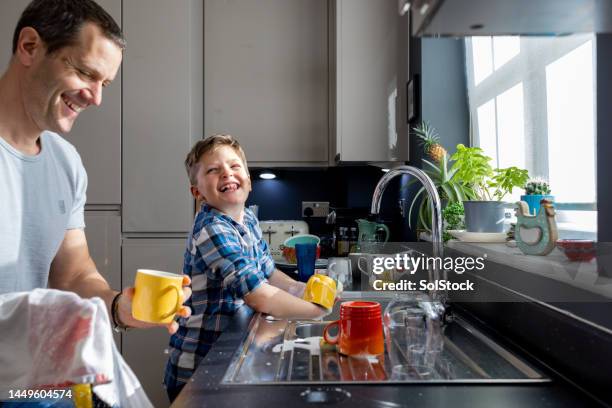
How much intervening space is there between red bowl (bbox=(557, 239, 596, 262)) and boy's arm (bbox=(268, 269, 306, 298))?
76 cm

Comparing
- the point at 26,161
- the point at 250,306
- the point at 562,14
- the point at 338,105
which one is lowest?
the point at 250,306

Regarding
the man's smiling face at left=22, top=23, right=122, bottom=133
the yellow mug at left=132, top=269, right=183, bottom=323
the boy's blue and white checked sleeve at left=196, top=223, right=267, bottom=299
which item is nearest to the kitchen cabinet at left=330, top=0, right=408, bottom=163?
the boy's blue and white checked sleeve at left=196, top=223, right=267, bottom=299

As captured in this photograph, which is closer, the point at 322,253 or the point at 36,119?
the point at 36,119

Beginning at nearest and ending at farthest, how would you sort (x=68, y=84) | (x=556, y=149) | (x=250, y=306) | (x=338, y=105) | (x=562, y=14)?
1. (x=562, y=14)
2. (x=68, y=84)
3. (x=250, y=306)
4. (x=556, y=149)
5. (x=338, y=105)

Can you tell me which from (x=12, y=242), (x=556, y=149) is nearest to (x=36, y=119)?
(x=12, y=242)

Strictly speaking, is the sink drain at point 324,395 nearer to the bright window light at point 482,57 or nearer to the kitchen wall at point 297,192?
the bright window light at point 482,57

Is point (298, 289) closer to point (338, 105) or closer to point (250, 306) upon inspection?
point (250, 306)

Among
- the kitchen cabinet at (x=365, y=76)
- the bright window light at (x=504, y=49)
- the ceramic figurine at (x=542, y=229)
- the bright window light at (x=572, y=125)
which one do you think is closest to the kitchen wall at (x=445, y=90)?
the bright window light at (x=504, y=49)

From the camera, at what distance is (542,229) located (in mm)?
1143

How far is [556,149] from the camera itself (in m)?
1.52

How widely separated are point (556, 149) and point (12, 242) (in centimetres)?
144

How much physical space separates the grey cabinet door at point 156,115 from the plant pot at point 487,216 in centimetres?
151

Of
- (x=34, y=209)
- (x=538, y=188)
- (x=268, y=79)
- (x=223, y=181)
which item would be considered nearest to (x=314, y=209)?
(x=268, y=79)

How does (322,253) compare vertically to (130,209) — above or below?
below
